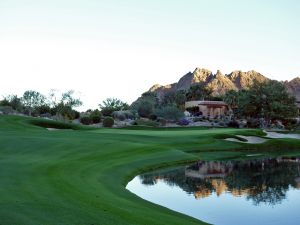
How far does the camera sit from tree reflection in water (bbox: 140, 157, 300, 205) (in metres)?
20.1

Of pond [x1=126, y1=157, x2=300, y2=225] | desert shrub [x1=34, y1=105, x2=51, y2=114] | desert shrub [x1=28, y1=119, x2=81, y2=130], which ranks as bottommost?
pond [x1=126, y1=157, x2=300, y2=225]

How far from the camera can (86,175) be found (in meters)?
20.2

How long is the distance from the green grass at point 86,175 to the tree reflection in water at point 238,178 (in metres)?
1.91

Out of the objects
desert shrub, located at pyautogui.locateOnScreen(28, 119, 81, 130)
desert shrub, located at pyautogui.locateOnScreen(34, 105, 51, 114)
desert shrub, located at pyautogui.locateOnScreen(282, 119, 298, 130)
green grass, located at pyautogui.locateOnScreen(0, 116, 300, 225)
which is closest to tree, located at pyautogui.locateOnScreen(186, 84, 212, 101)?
desert shrub, located at pyautogui.locateOnScreen(282, 119, 298, 130)

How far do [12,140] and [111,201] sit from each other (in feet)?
53.3

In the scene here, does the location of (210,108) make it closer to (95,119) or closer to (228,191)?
(95,119)

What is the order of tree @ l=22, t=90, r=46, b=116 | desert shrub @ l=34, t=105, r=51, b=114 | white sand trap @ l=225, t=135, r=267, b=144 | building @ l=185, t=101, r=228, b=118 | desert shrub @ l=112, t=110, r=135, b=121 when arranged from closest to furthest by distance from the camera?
white sand trap @ l=225, t=135, r=267, b=144
desert shrub @ l=112, t=110, r=135, b=121
desert shrub @ l=34, t=105, r=51, b=114
tree @ l=22, t=90, r=46, b=116
building @ l=185, t=101, r=228, b=118

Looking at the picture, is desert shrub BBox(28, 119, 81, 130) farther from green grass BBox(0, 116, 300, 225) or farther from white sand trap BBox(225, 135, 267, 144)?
white sand trap BBox(225, 135, 267, 144)

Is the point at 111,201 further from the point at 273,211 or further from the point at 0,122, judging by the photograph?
the point at 0,122

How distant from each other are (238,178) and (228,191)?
4.46m

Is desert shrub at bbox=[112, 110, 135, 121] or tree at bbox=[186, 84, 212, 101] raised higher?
tree at bbox=[186, 84, 212, 101]

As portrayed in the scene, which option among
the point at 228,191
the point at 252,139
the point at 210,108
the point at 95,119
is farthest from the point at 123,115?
the point at 228,191

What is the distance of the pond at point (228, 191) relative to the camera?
15797 mm

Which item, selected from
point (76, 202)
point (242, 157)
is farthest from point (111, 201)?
point (242, 157)
